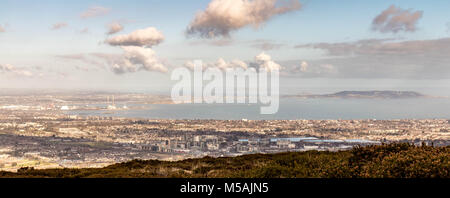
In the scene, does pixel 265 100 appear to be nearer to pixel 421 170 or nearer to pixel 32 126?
pixel 32 126

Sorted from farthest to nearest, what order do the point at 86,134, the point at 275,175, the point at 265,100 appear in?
1. the point at 265,100
2. the point at 86,134
3. the point at 275,175


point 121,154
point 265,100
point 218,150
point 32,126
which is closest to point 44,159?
point 121,154

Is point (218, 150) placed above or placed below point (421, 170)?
below
